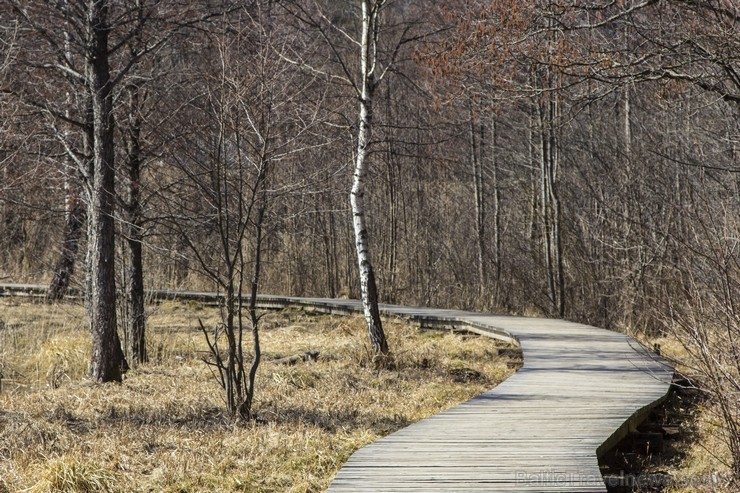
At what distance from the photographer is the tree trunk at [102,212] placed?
10.3 metres

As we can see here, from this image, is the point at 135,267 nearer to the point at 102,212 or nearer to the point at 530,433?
the point at 102,212

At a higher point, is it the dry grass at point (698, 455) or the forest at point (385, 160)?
the forest at point (385, 160)

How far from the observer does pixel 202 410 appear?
8625 mm

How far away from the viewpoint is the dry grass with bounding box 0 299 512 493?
253 inches

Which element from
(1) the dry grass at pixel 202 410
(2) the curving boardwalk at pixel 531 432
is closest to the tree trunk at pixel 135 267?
(1) the dry grass at pixel 202 410

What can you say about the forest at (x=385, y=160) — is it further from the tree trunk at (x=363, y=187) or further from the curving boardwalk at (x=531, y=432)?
the curving boardwalk at (x=531, y=432)

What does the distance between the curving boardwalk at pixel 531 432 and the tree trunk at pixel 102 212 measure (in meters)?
4.67

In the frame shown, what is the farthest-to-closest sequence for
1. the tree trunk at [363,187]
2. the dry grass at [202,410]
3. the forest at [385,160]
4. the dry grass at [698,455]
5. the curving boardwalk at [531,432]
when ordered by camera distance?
the tree trunk at [363,187] → the forest at [385,160] → the dry grass at [202,410] → the dry grass at [698,455] → the curving boardwalk at [531,432]

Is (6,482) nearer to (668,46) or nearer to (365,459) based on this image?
(365,459)

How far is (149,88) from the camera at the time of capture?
37.1 feet

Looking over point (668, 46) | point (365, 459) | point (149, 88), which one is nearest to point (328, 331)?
point (149, 88)

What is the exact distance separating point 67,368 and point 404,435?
6.78 m

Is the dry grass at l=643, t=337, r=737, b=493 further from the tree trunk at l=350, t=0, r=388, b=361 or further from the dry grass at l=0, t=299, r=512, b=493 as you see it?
the tree trunk at l=350, t=0, r=388, b=361

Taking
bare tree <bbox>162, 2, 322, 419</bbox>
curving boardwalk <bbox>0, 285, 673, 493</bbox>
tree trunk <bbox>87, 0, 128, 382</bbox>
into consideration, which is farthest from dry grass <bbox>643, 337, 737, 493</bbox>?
tree trunk <bbox>87, 0, 128, 382</bbox>
